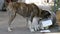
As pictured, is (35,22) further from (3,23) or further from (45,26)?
(3,23)

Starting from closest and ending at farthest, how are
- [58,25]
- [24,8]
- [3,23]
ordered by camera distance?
[24,8] < [58,25] < [3,23]

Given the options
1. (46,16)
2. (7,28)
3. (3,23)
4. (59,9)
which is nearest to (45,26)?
(46,16)

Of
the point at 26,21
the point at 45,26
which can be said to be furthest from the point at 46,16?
the point at 26,21

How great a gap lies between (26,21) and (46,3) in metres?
1.11

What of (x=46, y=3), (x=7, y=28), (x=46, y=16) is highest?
(x=46, y=3)

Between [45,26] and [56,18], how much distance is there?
0.46 meters

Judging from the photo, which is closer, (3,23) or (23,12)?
(23,12)

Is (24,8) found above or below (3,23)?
above

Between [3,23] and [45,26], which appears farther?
[3,23]

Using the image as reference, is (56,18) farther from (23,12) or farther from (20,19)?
(20,19)

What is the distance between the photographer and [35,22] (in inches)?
226

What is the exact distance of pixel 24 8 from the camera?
207 inches

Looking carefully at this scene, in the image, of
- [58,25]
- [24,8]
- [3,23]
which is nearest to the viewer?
[24,8]

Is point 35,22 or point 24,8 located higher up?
point 24,8
